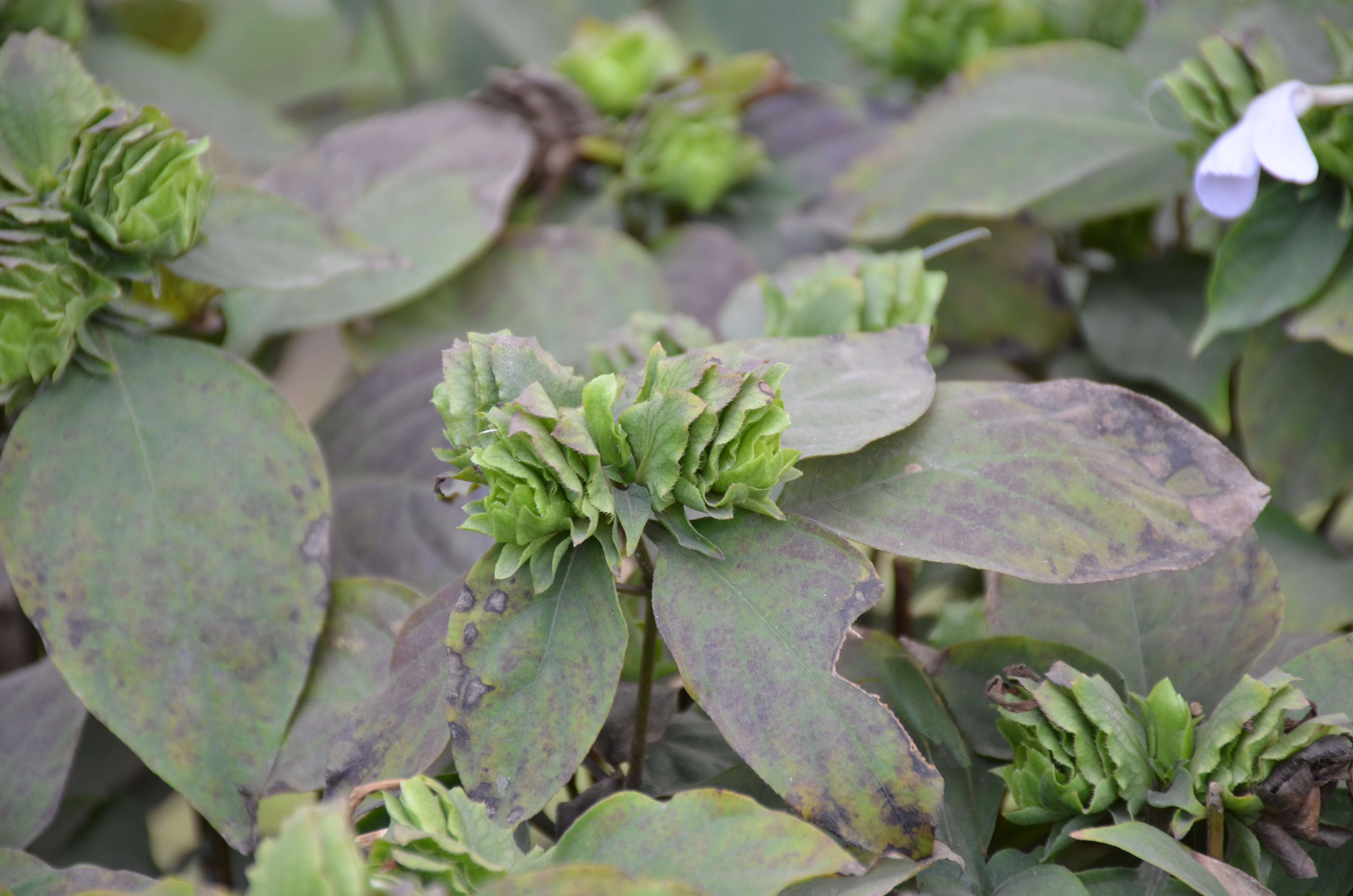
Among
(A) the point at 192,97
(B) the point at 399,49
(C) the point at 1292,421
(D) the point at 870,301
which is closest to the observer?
(D) the point at 870,301

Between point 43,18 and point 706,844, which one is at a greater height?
point 43,18

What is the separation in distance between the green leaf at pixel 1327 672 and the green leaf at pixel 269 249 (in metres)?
0.43

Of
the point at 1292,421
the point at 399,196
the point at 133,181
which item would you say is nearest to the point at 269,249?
the point at 133,181

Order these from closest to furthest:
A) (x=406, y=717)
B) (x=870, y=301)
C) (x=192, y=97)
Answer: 1. (x=406, y=717)
2. (x=870, y=301)
3. (x=192, y=97)

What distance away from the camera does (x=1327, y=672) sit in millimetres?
385

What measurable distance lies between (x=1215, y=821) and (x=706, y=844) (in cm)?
18

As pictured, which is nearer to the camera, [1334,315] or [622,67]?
[1334,315]

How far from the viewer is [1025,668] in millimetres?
367

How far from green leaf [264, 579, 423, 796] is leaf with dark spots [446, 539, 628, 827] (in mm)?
97

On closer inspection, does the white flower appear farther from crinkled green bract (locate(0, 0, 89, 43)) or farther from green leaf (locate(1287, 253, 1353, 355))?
crinkled green bract (locate(0, 0, 89, 43))

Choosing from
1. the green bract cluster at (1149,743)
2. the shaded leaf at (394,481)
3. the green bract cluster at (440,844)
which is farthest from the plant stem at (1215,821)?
the shaded leaf at (394,481)

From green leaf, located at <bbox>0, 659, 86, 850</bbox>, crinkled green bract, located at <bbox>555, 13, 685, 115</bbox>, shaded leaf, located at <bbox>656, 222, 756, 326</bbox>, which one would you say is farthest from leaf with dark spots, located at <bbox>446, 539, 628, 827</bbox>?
crinkled green bract, located at <bbox>555, 13, 685, 115</bbox>

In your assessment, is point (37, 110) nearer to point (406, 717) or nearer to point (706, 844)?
point (406, 717)

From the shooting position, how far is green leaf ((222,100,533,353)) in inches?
24.1
